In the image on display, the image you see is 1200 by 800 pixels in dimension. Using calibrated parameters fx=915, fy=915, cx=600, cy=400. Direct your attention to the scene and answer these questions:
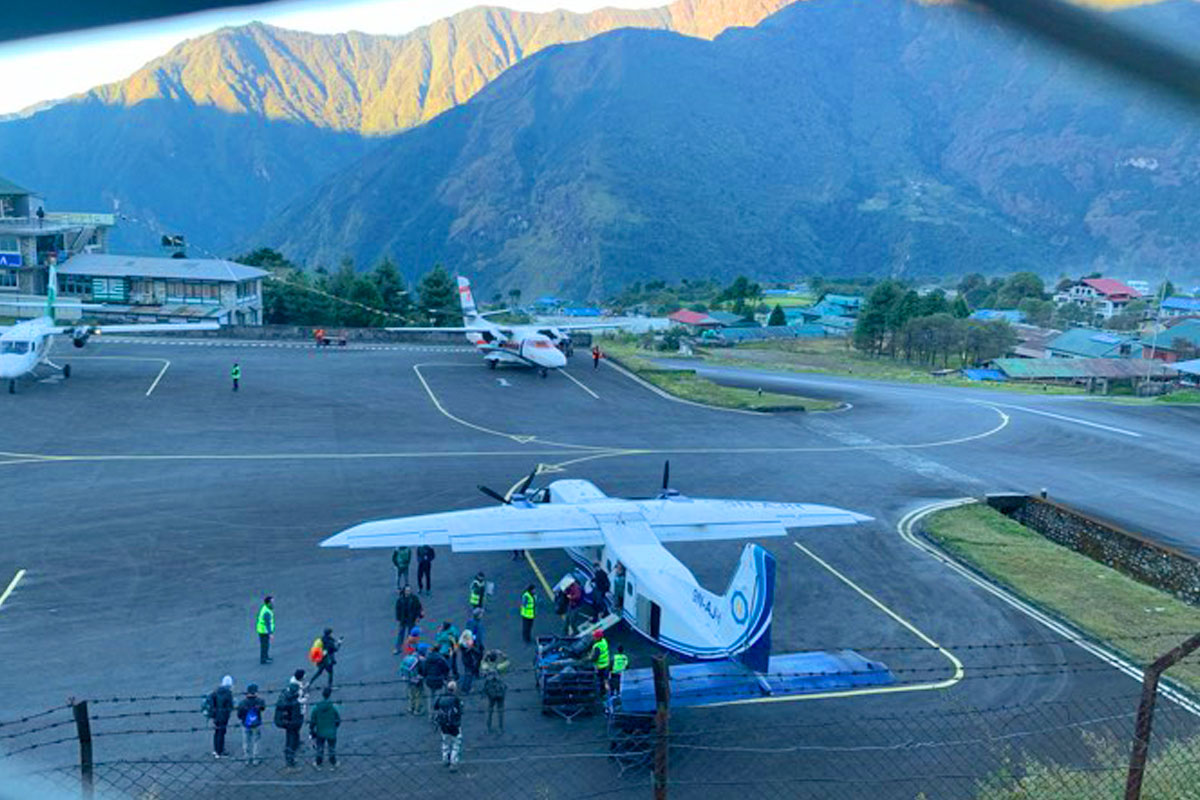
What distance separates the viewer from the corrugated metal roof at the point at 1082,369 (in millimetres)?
93438

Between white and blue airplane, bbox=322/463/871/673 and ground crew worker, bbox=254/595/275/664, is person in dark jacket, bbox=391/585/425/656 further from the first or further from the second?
ground crew worker, bbox=254/595/275/664

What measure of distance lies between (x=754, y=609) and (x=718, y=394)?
44.0 metres

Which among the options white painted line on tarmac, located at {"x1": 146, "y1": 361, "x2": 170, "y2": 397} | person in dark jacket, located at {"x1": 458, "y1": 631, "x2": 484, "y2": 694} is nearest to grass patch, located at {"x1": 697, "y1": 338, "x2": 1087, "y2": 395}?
white painted line on tarmac, located at {"x1": 146, "y1": 361, "x2": 170, "y2": 397}

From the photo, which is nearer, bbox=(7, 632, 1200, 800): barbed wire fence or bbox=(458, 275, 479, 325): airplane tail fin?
→ bbox=(7, 632, 1200, 800): barbed wire fence

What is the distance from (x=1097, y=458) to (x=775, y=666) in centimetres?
3635

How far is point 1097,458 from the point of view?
163 ft

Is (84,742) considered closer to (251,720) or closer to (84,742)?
(84,742)

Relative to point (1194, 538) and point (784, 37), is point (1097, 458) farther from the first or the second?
point (784, 37)

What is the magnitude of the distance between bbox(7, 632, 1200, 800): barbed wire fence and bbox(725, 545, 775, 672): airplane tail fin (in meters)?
1.59

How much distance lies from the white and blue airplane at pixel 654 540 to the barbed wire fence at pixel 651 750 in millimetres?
1731

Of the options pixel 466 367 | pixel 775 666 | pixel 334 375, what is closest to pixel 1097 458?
pixel 775 666

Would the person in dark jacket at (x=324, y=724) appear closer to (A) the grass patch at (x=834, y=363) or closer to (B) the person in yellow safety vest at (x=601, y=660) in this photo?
(B) the person in yellow safety vest at (x=601, y=660)

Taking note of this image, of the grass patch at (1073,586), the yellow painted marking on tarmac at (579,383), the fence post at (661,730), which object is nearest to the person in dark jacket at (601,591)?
the grass patch at (1073,586)

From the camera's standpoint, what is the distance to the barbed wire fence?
1764 centimetres
